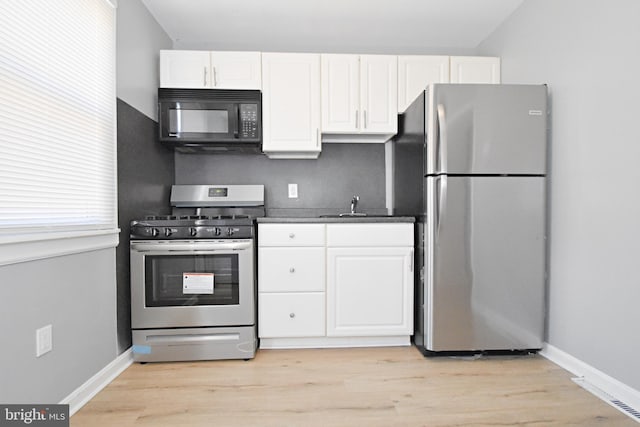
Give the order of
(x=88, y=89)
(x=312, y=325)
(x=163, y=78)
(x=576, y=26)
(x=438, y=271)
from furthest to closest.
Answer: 1. (x=163, y=78)
2. (x=312, y=325)
3. (x=438, y=271)
4. (x=576, y=26)
5. (x=88, y=89)

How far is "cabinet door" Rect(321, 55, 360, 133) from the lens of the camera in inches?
101

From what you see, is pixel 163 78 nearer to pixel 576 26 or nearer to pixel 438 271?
pixel 438 271

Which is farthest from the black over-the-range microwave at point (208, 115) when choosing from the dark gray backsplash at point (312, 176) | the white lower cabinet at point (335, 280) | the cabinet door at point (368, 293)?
the cabinet door at point (368, 293)

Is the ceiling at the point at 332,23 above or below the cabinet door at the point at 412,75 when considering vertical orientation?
above

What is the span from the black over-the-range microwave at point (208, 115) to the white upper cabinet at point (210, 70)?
78 millimetres

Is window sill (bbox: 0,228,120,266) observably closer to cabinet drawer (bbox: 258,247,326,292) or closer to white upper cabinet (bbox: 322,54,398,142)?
cabinet drawer (bbox: 258,247,326,292)

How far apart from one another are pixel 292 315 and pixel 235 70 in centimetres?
180

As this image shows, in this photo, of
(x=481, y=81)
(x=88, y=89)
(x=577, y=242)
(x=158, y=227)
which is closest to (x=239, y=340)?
(x=158, y=227)

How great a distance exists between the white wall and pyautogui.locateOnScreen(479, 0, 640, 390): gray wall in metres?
2.58

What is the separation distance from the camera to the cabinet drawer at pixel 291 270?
2273 mm

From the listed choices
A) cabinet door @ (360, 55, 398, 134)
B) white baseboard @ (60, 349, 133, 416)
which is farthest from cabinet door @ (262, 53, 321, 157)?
→ white baseboard @ (60, 349, 133, 416)

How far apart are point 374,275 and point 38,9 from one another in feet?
7.06

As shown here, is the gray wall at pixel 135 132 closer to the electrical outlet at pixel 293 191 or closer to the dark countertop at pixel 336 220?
the dark countertop at pixel 336 220

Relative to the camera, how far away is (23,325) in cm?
134
